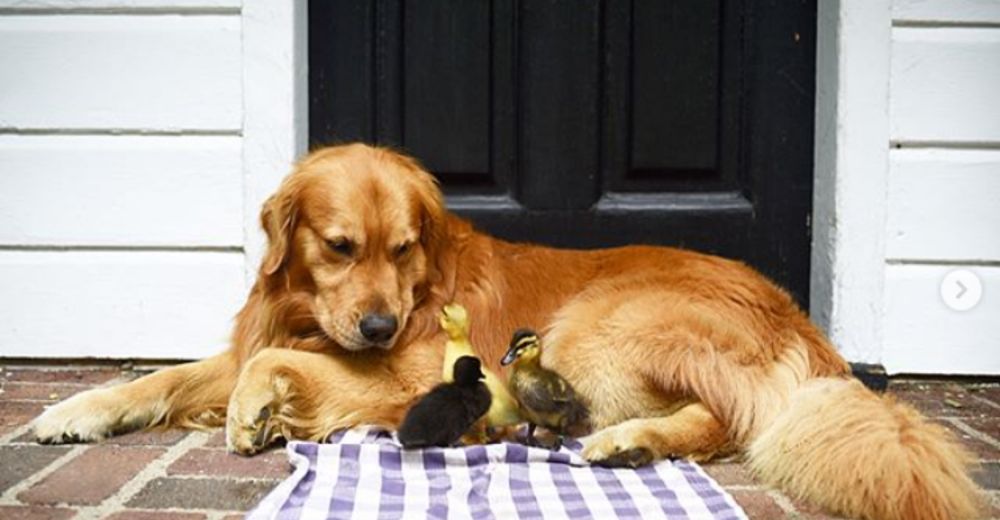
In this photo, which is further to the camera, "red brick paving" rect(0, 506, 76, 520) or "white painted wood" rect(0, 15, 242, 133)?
"white painted wood" rect(0, 15, 242, 133)

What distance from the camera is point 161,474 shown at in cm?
285

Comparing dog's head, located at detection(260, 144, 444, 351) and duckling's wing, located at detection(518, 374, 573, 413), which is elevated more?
dog's head, located at detection(260, 144, 444, 351)

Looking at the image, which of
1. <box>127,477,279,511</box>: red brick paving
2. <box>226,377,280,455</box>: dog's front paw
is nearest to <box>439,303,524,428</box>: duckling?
<box>226,377,280,455</box>: dog's front paw

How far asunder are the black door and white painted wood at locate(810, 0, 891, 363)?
0.20 m

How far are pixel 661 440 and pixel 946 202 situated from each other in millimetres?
1866

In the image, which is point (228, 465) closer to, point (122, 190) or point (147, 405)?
point (147, 405)

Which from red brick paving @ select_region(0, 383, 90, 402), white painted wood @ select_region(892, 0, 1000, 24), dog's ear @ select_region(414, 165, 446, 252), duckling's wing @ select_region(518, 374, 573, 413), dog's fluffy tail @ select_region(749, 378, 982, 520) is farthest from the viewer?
white painted wood @ select_region(892, 0, 1000, 24)

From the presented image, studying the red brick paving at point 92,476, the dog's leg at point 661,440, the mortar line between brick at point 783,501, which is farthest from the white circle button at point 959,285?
the red brick paving at point 92,476

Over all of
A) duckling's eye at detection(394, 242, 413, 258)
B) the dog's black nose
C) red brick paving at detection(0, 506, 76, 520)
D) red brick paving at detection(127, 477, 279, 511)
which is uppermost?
duckling's eye at detection(394, 242, 413, 258)

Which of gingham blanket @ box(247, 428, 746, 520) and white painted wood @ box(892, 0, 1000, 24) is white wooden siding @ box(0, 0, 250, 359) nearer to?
gingham blanket @ box(247, 428, 746, 520)

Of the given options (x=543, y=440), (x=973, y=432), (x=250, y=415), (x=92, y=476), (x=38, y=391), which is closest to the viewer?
(x=92, y=476)

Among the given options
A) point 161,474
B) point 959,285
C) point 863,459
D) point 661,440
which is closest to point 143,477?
point 161,474

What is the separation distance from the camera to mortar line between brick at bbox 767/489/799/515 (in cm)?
259

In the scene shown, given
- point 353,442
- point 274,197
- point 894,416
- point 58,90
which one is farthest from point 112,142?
point 894,416
